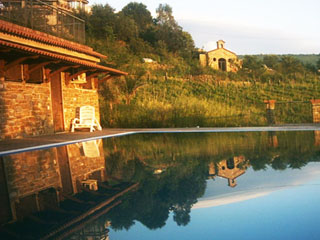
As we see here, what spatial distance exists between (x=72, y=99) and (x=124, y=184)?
399 inches

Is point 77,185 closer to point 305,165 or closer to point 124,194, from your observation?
point 124,194

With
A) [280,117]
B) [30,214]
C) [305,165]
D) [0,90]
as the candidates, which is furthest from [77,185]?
[280,117]

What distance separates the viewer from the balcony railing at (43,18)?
12.0 m

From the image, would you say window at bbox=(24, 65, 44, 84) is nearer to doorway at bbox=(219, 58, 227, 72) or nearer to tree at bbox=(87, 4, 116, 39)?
tree at bbox=(87, 4, 116, 39)

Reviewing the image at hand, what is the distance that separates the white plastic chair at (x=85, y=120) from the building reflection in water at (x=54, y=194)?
7.03 m

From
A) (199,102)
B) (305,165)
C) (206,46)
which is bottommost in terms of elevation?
(305,165)

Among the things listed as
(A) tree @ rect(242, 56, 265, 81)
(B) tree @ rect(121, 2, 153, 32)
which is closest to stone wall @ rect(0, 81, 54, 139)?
(A) tree @ rect(242, 56, 265, 81)

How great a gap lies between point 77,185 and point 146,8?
49353 mm

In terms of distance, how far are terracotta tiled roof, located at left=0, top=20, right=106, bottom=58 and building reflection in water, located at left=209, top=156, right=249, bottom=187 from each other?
7.91m

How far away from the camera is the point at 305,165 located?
5.70 metres

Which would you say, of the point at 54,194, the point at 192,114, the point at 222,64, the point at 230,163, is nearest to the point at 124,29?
the point at 222,64

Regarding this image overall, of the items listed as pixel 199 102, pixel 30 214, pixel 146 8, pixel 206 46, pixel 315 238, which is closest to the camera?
pixel 315 238

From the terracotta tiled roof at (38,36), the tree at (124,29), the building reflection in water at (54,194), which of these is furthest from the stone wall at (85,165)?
the tree at (124,29)

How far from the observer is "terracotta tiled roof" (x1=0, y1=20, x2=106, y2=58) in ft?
35.6
